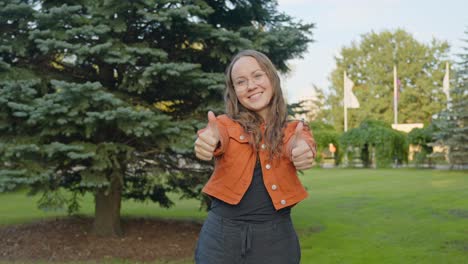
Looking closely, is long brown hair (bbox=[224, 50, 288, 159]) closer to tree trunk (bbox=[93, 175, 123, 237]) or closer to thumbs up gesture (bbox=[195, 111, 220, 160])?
thumbs up gesture (bbox=[195, 111, 220, 160])

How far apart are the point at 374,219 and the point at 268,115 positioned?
8.35 m

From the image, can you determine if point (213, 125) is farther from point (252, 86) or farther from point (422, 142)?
point (422, 142)

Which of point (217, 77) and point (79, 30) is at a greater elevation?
point (79, 30)

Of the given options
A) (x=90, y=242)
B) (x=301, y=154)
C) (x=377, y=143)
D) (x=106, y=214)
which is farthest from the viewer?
(x=377, y=143)

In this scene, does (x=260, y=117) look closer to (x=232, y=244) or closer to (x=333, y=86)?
(x=232, y=244)

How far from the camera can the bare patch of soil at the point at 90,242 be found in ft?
23.8

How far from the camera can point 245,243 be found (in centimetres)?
232

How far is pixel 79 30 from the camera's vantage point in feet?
22.0

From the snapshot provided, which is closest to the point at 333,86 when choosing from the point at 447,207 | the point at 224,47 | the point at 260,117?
the point at 447,207

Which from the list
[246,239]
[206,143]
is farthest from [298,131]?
[246,239]

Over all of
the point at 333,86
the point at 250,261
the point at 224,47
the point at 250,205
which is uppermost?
the point at 333,86

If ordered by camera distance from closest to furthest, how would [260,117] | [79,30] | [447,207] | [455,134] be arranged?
[260,117]
[79,30]
[447,207]
[455,134]

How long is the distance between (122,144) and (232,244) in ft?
16.3

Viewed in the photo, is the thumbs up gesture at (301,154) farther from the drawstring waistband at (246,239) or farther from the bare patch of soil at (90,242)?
the bare patch of soil at (90,242)
